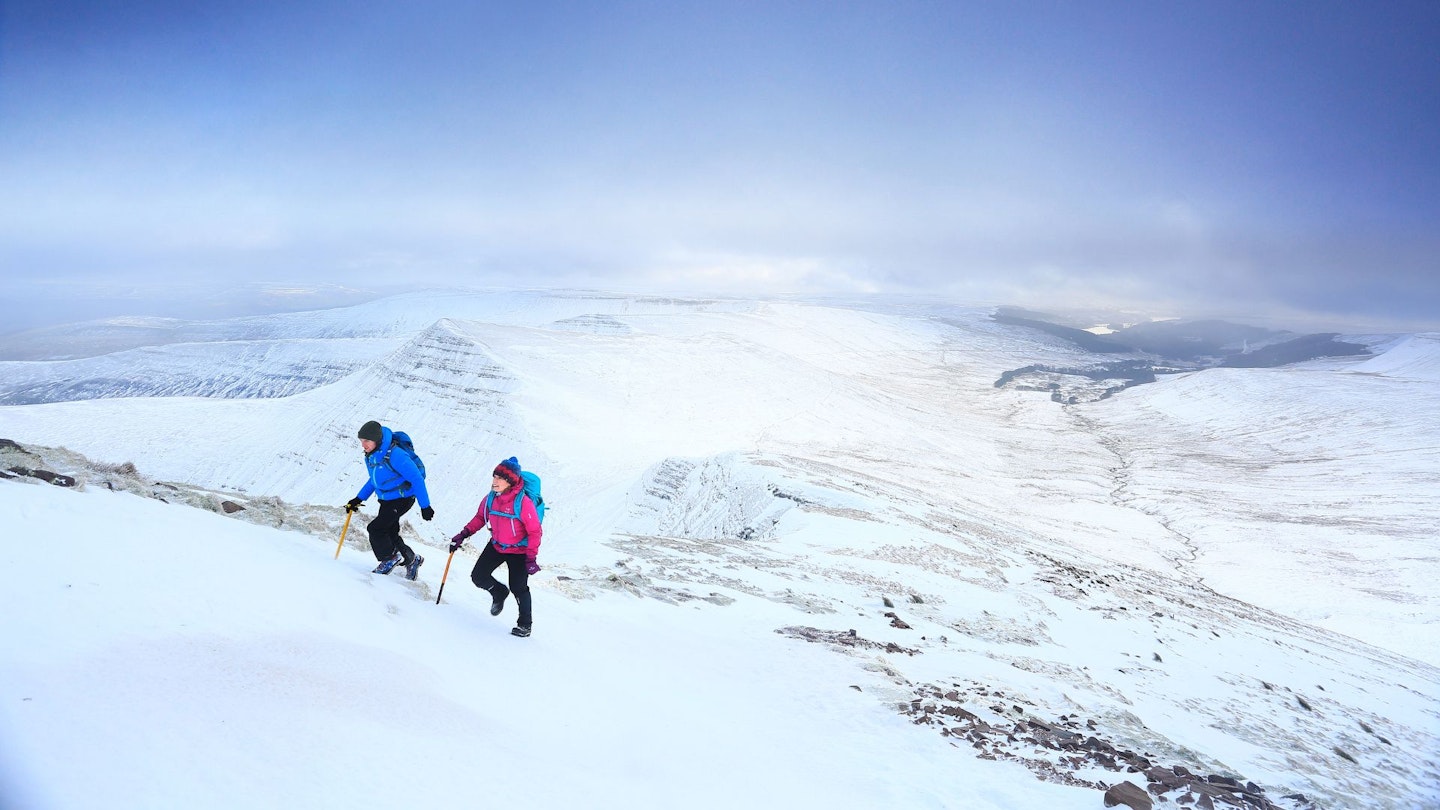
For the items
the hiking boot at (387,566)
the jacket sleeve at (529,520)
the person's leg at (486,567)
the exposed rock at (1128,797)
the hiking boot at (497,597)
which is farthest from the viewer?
the hiking boot at (387,566)

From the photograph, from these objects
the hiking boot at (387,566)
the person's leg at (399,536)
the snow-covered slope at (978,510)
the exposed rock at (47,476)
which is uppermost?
the exposed rock at (47,476)

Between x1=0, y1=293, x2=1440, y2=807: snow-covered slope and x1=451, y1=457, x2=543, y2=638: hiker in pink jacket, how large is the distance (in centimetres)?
410

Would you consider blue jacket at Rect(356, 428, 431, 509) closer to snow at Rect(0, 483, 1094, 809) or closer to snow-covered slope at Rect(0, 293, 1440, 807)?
snow at Rect(0, 483, 1094, 809)

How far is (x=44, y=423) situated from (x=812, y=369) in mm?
115918

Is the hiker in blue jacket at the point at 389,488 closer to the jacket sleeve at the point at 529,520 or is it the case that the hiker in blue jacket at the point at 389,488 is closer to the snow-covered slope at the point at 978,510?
the jacket sleeve at the point at 529,520

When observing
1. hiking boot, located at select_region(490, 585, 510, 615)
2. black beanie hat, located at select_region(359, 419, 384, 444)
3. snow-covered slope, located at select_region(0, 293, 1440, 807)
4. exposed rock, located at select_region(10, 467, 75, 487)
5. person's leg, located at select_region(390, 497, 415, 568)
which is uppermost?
black beanie hat, located at select_region(359, 419, 384, 444)

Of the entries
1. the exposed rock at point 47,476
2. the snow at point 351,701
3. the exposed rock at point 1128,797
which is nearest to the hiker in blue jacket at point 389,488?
the snow at point 351,701

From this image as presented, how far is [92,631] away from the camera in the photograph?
420 cm

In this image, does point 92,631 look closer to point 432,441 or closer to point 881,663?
point 881,663

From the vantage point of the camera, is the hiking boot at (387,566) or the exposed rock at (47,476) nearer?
the exposed rock at (47,476)

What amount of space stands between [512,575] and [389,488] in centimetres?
194

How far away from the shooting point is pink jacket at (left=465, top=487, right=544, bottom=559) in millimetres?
7801

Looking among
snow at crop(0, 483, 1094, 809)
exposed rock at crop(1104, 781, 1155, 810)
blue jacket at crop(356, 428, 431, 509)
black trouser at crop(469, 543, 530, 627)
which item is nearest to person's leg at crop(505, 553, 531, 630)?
black trouser at crop(469, 543, 530, 627)

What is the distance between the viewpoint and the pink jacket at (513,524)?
307 inches
